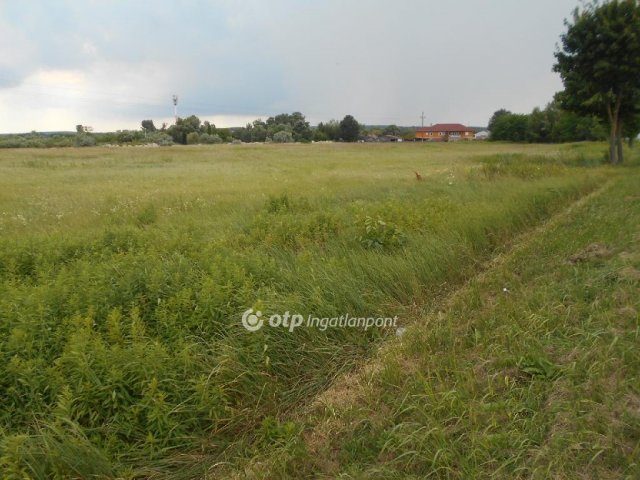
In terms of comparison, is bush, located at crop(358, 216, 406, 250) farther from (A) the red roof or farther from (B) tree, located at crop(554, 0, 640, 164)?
(A) the red roof

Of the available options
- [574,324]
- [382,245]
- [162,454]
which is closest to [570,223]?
[382,245]

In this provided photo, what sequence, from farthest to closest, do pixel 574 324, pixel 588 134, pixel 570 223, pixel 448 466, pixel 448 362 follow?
pixel 588 134, pixel 570 223, pixel 574 324, pixel 448 362, pixel 448 466

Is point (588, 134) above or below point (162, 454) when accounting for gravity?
above

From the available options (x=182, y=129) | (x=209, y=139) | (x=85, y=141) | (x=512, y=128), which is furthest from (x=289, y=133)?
(x=512, y=128)

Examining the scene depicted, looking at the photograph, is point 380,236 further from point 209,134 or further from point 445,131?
point 445,131

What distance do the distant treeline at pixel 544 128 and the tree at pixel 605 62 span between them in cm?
3463

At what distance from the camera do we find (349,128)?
94062 mm

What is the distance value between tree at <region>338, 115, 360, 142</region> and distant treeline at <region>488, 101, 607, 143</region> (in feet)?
100

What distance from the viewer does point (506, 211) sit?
7754 mm

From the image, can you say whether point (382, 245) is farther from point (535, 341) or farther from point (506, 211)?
point (506, 211)

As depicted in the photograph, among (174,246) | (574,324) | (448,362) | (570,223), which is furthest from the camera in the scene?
(570,223)

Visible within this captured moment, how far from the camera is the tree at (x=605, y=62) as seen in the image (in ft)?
57.4

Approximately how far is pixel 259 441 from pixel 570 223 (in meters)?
7.21

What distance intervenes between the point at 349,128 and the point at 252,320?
95.0 meters
